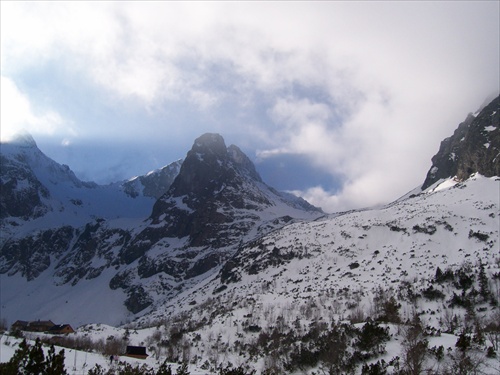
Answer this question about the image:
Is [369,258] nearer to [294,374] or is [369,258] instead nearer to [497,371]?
[294,374]

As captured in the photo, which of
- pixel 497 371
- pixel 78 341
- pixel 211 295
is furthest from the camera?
pixel 211 295

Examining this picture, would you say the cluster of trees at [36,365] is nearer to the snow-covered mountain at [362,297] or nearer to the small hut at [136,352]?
the snow-covered mountain at [362,297]

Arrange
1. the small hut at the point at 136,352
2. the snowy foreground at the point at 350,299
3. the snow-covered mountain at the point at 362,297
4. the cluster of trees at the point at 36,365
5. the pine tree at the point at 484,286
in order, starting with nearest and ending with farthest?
1. the cluster of trees at the point at 36,365
2. the snow-covered mountain at the point at 362,297
3. the snowy foreground at the point at 350,299
4. the pine tree at the point at 484,286
5. the small hut at the point at 136,352

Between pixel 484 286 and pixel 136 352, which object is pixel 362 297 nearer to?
pixel 484 286

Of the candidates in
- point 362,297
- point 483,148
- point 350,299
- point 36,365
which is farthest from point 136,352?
point 483,148

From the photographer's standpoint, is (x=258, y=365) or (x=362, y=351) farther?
(x=258, y=365)

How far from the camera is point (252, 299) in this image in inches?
4542

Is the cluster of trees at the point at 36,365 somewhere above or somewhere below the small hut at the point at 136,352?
below

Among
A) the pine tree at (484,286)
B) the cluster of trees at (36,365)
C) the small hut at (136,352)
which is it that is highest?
the pine tree at (484,286)

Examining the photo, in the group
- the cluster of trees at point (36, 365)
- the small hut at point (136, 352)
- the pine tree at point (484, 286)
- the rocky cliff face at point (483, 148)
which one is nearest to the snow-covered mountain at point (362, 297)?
the pine tree at point (484, 286)

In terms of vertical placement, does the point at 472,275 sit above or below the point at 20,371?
above

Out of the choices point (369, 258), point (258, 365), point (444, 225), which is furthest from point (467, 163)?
point (258, 365)

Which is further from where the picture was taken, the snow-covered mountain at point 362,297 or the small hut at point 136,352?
the small hut at point 136,352

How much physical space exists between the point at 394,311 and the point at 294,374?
14.2 meters
